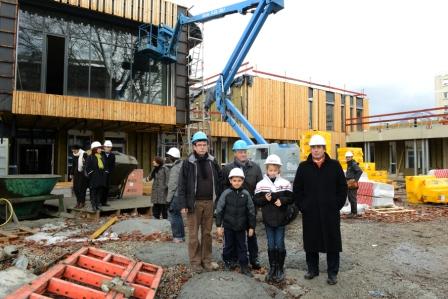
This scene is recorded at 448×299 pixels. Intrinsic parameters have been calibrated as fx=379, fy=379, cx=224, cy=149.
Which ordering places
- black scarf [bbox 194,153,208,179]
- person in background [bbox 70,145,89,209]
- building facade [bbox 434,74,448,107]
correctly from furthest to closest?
building facade [bbox 434,74,448,107] → person in background [bbox 70,145,89,209] → black scarf [bbox 194,153,208,179]

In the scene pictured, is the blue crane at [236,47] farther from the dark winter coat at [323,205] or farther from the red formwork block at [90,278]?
the red formwork block at [90,278]

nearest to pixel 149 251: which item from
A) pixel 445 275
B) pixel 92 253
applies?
pixel 92 253

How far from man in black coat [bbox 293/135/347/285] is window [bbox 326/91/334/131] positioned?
24.7 metres

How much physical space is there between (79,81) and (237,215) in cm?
1282

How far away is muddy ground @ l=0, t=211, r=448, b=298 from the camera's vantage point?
497 cm

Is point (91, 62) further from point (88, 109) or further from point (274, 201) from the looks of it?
point (274, 201)

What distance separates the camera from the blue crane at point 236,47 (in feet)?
45.3

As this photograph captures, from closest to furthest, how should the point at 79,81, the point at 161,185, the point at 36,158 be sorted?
the point at 161,185
the point at 79,81
the point at 36,158

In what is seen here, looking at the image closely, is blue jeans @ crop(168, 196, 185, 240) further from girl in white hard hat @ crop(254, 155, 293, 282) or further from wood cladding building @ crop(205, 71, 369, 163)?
wood cladding building @ crop(205, 71, 369, 163)

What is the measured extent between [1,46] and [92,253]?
1147 cm

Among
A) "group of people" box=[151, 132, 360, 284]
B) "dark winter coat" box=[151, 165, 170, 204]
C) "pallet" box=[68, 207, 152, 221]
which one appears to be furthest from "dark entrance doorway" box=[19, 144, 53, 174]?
"group of people" box=[151, 132, 360, 284]

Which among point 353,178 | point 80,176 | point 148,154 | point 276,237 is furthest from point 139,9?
point 276,237

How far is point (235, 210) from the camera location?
17.4 ft

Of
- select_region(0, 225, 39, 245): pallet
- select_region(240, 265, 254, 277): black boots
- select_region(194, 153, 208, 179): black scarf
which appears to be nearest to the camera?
Result: select_region(240, 265, 254, 277): black boots
